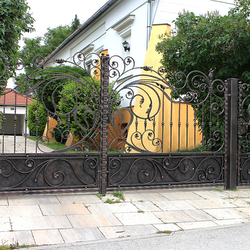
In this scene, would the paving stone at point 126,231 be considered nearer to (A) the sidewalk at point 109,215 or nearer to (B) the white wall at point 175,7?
(A) the sidewalk at point 109,215

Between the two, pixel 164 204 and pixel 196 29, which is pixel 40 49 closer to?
pixel 196 29

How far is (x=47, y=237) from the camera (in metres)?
3.52

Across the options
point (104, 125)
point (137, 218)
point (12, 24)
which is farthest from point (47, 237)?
point (12, 24)

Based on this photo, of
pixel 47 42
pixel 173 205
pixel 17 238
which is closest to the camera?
pixel 17 238

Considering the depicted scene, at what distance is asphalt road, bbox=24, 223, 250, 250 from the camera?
3.33 m

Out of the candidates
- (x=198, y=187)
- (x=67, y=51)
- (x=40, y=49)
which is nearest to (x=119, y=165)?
(x=198, y=187)

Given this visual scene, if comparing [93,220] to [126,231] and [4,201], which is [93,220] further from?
[4,201]

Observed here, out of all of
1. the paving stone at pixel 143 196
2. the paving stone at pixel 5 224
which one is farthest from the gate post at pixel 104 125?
the paving stone at pixel 5 224

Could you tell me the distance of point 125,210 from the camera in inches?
182

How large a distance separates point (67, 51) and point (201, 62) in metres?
17.3

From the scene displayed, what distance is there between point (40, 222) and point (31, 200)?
979mm

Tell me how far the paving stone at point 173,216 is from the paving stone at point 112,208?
1.32ft

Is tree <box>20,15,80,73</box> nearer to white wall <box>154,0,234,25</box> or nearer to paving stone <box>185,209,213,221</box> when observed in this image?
white wall <box>154,0,234,25</box>

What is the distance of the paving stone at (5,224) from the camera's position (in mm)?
3648
